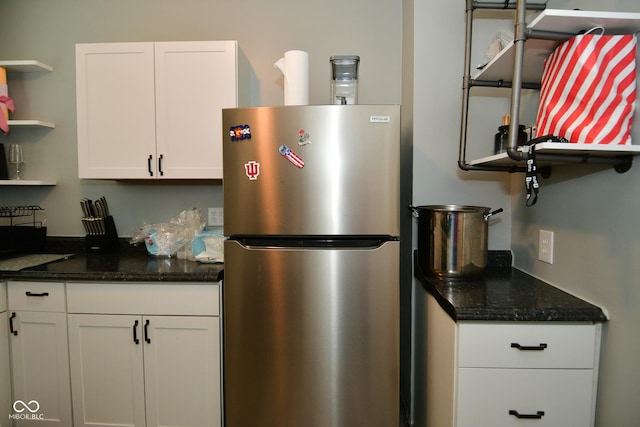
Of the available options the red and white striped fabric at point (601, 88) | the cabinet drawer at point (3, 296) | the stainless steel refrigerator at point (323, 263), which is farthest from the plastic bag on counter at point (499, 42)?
the cabinet drawer at point (3, 296)

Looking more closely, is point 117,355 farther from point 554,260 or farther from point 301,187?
point 554,260

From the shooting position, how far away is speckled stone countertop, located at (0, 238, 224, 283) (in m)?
1.52

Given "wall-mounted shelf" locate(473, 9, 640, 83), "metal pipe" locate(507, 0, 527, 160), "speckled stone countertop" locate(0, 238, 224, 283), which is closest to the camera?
"wall-mounted shelf" locate(473, 9, 640, 83)

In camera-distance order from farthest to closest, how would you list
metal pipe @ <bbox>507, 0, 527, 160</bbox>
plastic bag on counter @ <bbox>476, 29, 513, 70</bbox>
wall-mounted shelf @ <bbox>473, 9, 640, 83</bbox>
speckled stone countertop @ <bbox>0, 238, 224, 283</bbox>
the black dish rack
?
1. the black dish rack
2. speckled stone countertop @ <bbox>0, 238, 224, 283</bbox>
3. plastic bag on counter @ <bbox>476, 29, 513, 70</bbox>
4. metal pipe @ <bbox>507, 0, 527, 160</bbox>
5. wall-mounted shelf @ <bbox>473, 9, 640, 83</bbox>

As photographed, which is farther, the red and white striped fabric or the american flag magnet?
the american flag magnet

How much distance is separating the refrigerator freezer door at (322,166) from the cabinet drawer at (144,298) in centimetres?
49

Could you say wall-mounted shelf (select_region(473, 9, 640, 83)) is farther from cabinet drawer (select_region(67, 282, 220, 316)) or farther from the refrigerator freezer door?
cabinet drawer (select_region(67, 282, 220, 316))

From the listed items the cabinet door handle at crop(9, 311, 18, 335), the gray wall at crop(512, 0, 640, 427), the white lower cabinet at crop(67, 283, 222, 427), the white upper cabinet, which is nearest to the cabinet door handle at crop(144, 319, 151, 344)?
the white lower cabinet at crop(67, 283, 222, 427)

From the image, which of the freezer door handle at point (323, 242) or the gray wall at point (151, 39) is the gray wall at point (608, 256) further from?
the gray wall at point (151, 39)

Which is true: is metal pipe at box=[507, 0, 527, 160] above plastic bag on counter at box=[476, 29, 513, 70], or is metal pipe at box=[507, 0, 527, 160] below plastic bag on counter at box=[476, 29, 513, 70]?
below

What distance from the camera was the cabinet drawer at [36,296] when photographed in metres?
1.56

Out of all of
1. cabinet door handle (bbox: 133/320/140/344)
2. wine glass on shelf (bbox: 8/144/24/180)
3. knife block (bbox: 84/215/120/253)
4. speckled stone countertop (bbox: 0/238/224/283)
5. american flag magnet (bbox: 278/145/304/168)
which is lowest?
cabinet door handle (bbox: 133/320/140/344)

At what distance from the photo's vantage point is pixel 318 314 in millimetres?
1380

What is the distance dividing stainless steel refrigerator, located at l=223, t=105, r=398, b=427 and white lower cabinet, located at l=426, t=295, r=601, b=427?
341 mm
